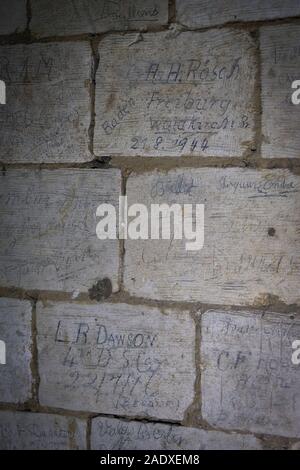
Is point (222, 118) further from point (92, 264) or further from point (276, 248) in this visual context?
point (92, 264)

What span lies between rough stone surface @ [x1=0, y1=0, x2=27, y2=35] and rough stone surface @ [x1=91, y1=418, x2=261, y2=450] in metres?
2.15

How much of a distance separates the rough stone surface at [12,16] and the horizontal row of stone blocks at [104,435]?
2103 millimetres

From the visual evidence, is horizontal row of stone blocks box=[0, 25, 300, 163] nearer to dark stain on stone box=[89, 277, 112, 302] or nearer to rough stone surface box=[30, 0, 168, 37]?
rough stone surface box=[30, 0, 168, 37]

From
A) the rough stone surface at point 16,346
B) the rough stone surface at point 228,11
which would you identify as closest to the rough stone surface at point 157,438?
the rough stone surface at point 16,346

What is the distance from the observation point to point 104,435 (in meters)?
2.39

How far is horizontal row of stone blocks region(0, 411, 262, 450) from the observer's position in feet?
7.46

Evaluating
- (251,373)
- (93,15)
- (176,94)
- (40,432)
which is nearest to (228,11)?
(176,94)

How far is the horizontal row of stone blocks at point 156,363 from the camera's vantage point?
2176mm

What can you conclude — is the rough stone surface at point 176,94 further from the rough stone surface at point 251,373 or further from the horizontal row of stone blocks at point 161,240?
the rough stone surface at point 251,373

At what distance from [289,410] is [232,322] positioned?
50cm

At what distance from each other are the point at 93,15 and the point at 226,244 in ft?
4.45

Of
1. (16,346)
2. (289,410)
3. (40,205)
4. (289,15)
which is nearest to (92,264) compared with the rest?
(40,205)

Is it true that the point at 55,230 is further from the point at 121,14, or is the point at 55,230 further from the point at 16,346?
the point at 121,14

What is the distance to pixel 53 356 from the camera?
2.42 meters
